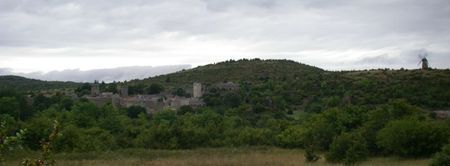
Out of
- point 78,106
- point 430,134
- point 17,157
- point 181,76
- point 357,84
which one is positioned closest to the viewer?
point 17,157

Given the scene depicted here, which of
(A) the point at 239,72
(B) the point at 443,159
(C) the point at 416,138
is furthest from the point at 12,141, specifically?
(A) the point at 239,72

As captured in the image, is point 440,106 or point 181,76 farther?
point 181,76

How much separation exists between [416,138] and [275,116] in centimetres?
3753

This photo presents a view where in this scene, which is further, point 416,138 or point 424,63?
point 424,63

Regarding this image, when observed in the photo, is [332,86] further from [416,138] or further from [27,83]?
[27,83]

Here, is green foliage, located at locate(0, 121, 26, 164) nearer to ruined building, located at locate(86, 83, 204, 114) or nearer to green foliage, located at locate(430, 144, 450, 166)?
green foliage, located at locate(430, 144, 450, 166)

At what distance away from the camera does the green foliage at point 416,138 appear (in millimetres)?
27172

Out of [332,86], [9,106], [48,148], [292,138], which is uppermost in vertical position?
[48,148]

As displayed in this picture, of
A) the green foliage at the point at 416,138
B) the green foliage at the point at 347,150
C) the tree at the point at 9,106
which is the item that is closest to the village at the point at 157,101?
the tree at the point at 9,106

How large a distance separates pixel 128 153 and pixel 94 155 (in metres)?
2.37

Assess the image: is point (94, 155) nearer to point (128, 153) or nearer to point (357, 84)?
point (128, 153)

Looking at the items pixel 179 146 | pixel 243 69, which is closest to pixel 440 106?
pixel 179 146

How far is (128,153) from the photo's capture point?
A: 2838cm

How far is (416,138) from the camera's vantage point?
27250mm
